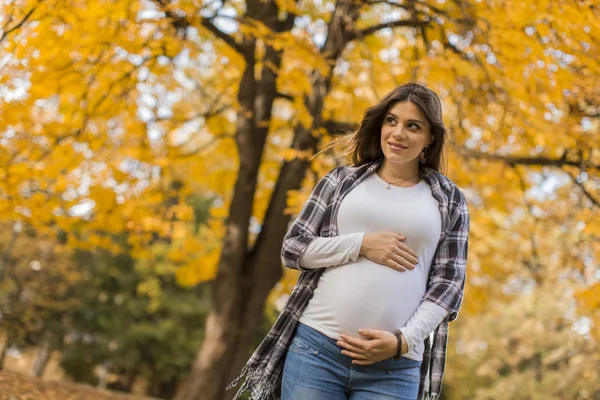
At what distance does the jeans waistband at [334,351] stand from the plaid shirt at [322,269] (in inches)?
4.4

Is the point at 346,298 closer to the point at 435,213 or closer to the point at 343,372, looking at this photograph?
the point at 343,372

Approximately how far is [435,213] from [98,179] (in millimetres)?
5834

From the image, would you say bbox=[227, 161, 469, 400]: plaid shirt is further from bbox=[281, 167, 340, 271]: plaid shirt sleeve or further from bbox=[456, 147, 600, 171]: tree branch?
bbox=[456, 147, 600, 171]: tree branch

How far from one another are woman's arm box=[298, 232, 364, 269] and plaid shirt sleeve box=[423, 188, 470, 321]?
28cm

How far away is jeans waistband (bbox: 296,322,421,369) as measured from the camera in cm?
204

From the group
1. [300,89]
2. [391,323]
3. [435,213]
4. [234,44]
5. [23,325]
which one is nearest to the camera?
[391,323]

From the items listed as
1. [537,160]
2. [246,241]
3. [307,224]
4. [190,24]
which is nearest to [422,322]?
[307,224]

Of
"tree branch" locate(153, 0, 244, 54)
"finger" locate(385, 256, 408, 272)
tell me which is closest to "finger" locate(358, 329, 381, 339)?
"finger" locate(385, 256, 408, 272)

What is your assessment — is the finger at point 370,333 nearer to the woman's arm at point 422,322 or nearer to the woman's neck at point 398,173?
the woman's arm at point 422,322

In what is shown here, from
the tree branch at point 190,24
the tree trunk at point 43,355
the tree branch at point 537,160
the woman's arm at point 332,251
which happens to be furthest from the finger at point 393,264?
the tree trunk at point 43,355

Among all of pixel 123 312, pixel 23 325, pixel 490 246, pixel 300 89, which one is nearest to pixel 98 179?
pixel 300 89

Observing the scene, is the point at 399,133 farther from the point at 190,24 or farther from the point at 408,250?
the point at 190,24

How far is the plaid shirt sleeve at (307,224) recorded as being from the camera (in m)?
2.20

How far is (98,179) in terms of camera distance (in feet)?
24.0
